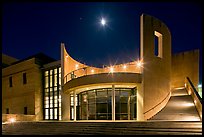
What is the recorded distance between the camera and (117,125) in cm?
1133

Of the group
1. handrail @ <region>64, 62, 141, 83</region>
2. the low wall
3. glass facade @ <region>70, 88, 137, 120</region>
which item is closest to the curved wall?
glass facade @ <region>70, 88, 137, 120</region>

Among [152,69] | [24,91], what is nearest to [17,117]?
[24,91]

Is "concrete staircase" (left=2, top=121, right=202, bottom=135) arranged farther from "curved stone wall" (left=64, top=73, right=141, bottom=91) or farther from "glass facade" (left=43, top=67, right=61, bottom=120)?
"glass facade" (left=43, top=67, right=61, bottom=120)

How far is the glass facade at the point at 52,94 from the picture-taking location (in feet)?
84.3

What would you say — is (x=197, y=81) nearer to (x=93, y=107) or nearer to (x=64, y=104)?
(x=93, y=107)

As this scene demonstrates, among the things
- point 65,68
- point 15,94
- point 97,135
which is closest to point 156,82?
point 97,135

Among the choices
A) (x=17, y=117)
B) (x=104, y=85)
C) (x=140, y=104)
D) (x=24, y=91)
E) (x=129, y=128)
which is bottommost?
(x=17, y=117)

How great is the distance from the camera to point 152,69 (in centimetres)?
1664

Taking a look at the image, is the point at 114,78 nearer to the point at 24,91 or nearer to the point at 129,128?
the point at 129,128

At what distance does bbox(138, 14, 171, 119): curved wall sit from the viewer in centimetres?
1605

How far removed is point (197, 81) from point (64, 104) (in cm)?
1517

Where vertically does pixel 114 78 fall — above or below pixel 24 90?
above

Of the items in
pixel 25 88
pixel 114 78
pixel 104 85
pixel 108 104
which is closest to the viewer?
pixel 114 78

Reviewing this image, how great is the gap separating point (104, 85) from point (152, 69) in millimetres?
3827
